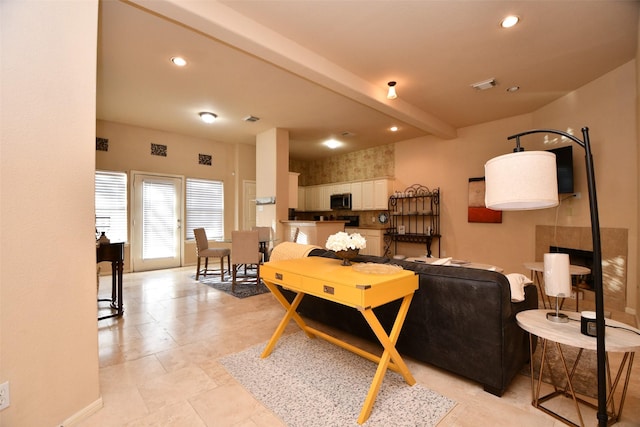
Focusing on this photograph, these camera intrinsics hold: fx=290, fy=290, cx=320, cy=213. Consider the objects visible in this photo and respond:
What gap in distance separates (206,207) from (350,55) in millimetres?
5126

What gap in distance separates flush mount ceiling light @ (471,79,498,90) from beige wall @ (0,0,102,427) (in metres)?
4.22

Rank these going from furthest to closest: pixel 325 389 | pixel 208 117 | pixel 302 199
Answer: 1. pixel 302 199
2. pixel 208 117
3. pixel 325 389

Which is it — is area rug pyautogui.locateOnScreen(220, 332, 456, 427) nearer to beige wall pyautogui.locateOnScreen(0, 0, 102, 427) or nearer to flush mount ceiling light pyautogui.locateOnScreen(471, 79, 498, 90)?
beige wall pyautogui.locateOnScreen(0, 0, 102, 427)

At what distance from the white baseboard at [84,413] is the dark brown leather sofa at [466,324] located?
1985 mm

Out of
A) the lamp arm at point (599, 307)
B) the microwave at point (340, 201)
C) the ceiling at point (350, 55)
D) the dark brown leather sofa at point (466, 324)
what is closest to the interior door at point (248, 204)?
the microwave at point (340, 201)

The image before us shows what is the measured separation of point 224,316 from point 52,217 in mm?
2247

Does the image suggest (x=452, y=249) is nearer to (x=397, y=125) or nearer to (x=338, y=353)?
(x=397, y=125)

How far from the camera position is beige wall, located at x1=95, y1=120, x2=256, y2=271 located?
18.9 feet

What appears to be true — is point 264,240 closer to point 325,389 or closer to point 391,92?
point 391,92

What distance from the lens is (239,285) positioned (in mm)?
4836

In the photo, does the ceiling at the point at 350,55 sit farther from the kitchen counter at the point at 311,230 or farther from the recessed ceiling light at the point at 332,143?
the kitchen counter at the point at 311,230

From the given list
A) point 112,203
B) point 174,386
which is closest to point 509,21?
point 174,386

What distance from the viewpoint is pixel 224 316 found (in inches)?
135

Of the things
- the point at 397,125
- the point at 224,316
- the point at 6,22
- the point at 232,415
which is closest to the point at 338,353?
the point at 232,415
